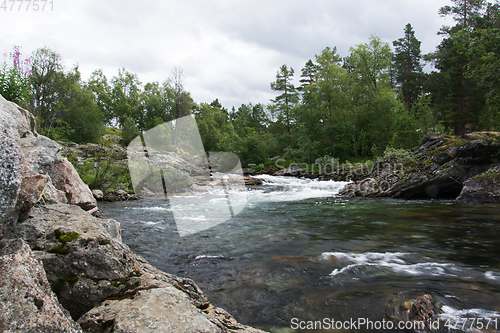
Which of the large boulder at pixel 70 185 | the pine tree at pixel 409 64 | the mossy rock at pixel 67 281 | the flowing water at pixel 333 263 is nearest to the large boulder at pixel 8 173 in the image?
the mossy rock at pixel 67 281

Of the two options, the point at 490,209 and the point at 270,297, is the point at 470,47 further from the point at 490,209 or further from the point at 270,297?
the point at 270,297

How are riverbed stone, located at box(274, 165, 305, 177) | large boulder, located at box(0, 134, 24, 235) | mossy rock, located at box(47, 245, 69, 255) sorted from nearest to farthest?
1. large boulder, located at box(0, 134, 24, 235)
2. mossy rock, located at box(47, 245, 69, 255)
3. riverbed stone, located at box(274, 165, 305, 177)

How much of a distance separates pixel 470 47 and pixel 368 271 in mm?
15202

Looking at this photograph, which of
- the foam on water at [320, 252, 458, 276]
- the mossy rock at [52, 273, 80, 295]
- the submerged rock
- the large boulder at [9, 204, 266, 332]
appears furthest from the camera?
the submerged rock

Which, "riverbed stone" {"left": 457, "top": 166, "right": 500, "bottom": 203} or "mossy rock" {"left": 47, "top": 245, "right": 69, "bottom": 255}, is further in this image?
"riverbed stone" {"left": 457, "top": 166, "right": 500, "bottom": 203}

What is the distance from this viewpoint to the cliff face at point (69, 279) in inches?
63.0

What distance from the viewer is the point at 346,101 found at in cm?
3603

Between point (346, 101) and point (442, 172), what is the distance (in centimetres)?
2546

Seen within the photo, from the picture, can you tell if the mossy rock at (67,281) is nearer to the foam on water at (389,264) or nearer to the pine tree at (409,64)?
the foam on water at (389,264)

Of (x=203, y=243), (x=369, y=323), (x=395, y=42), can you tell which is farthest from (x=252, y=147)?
(x=369, y=323)

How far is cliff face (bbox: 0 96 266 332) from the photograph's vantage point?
1.60 m

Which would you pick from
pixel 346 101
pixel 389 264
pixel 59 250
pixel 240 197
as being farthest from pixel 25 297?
pixel 346 101

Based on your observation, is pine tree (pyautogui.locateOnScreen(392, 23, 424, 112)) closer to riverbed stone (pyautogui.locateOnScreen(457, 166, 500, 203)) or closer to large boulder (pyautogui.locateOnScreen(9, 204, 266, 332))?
riverbed stone (pyautogui.locateOnScreen(457, 166, 500, 203))

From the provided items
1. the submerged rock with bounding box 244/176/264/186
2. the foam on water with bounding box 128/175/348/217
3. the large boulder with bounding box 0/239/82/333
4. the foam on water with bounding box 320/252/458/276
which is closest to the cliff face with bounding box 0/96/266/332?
the large boulder with bounding box 0/239/82/333
